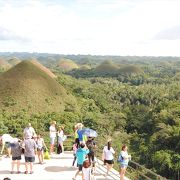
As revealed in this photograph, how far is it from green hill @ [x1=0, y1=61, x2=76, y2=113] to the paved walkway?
201 feet

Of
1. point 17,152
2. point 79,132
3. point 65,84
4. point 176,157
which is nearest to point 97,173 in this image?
point 79,132

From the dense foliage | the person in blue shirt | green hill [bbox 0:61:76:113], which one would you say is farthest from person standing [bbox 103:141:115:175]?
green hill [bbox 0:61:76:113]

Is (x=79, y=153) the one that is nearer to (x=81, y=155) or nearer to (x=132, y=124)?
(x=81, y=155)

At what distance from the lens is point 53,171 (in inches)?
693

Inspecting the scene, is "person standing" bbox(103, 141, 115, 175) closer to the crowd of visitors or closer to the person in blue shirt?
the crowd of visitors

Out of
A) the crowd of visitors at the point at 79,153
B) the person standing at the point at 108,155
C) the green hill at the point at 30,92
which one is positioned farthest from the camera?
the green hill at the point at 30,92

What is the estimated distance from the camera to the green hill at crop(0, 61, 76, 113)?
8244 cm

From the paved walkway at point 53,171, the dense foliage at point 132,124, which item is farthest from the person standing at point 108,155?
the dense foliage at point 132,124

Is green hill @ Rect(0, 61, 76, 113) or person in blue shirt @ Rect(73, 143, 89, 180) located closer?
person in blue shirt @ Rect(73, 143, 89, 180)

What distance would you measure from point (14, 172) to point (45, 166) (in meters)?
1.73

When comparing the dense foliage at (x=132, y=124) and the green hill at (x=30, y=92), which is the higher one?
the green hill at (x=30, y=92)

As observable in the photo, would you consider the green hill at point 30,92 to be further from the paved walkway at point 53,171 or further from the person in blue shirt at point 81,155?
the person in blue shirt at point 81,155

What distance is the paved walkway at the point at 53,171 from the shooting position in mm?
16578

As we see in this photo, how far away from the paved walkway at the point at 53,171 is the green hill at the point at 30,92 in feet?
201
